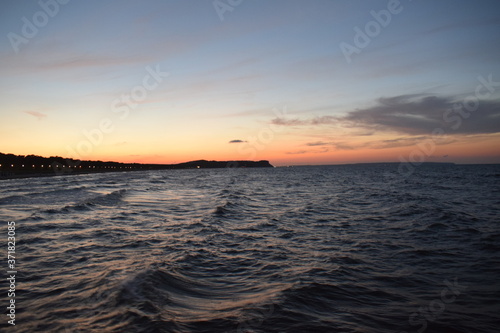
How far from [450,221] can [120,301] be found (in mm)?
20041

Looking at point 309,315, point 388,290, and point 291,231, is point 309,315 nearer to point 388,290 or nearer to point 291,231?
point 388,290

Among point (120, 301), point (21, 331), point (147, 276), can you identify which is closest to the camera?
Result: point (21, 331)

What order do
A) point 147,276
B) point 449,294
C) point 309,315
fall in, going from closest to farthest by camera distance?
point 309,315
point 449,294
point 147,276

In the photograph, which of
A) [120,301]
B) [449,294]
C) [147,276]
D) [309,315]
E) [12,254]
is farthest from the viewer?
[12,254]

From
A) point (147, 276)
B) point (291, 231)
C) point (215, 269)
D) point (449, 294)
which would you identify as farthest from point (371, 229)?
point (147, 276)

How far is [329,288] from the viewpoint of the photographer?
855cm

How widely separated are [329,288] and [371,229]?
9993mm

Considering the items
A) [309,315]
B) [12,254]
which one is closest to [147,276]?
[309,315]

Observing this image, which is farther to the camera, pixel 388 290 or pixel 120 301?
pixel 388 290

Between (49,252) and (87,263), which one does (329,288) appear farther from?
(49,252)

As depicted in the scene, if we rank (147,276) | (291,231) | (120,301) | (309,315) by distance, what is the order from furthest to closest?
(291,231)
(147,276)
(120,301)
(309,315)

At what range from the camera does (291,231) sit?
1709cm

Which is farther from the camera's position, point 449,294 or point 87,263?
point 87,263

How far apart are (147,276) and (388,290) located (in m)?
7.34
